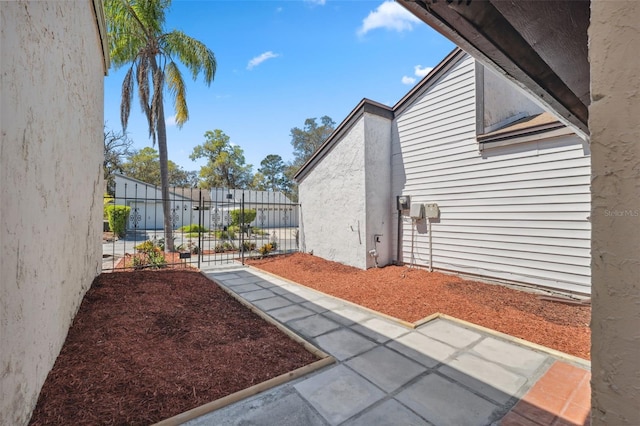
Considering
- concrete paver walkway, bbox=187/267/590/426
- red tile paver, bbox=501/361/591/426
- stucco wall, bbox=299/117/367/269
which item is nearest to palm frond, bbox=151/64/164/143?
stucco wall, bbox=299/117/367/269

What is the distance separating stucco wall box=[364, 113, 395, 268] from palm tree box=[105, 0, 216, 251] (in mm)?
6162

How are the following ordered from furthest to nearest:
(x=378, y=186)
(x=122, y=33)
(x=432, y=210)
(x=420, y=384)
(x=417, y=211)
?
(x=122, y=33)
(x=378, y=186)
(x=417, y=211)
(x=432, y=210)
(x=420, y=384)

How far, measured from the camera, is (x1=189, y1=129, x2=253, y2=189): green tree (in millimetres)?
29406

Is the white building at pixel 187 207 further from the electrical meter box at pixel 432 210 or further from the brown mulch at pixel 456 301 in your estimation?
the electrical meter box at pixel 432 210

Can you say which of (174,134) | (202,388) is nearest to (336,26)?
(202,388)

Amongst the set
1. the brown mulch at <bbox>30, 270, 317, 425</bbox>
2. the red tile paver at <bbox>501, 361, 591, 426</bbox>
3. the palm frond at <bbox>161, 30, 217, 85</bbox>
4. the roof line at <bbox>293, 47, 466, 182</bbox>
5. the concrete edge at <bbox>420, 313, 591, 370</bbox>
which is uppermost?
the palm frond at <bbox>161, 30, 217, 85</bbox>

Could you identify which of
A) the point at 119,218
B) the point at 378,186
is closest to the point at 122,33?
the point at 378,186

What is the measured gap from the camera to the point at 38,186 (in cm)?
193

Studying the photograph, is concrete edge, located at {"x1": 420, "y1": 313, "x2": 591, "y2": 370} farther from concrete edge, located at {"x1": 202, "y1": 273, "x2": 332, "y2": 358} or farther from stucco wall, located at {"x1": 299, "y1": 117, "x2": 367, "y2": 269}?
stucco wall, located at {"x1": 299, "y1": 117, "x2": 367, "y2": 269}

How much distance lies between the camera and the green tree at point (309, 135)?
124ft

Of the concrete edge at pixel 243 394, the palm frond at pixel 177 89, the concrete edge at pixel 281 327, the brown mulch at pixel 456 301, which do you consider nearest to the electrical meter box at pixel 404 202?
the brown mulch at pixel 456 301

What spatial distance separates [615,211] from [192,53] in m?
11.0

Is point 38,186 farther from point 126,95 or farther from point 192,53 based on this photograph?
point 126,95

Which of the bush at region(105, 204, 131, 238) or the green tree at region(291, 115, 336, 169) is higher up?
the green tree at region(291, 115, 336, 169)
